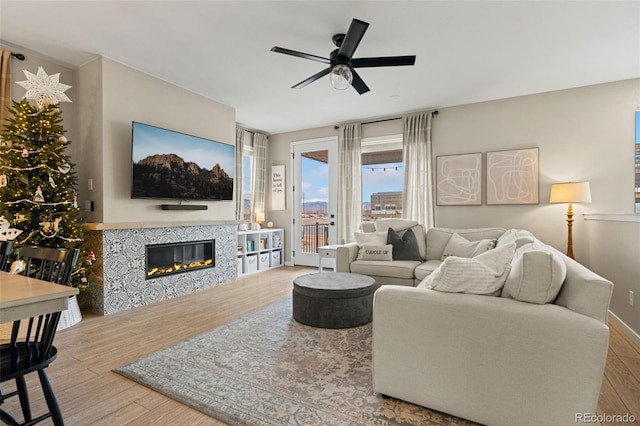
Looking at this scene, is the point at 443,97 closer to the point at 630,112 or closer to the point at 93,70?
the point at 630,112

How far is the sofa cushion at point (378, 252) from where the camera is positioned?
4.02 metres

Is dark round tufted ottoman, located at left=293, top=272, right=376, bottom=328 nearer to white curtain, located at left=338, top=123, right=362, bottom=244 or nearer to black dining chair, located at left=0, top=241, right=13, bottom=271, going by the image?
black dining chair, located at left=0, top=241, right=13, bottom=271

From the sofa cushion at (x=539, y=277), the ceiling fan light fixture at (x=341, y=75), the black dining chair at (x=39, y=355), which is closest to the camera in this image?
the black dining chair at (x=39, y=355)

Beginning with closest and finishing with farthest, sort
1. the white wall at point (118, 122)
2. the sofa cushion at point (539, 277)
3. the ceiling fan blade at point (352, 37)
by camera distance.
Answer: the sofa cushion at point (539, 277), the ceiling fan blade at point (352, 37), the white wall at point (118, 122)

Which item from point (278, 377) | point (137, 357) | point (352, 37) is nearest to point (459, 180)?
point (352, 37)

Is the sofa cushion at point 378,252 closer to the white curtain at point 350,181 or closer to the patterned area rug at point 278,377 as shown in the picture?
the patterned area rug at point 278,377

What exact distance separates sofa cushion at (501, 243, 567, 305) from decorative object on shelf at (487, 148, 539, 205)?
331 cm

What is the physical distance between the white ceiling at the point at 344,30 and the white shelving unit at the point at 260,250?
8.29 ft

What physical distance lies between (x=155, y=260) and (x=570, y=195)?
5.26 metres

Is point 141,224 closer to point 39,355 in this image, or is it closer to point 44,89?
point 44,89

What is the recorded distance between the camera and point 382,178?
5637mm

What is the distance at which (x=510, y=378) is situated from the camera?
A: 1.51 metres

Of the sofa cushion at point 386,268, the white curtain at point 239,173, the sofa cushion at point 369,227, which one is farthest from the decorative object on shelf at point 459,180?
the white curtain at point 239,173

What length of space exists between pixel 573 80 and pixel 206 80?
4669 millimetres
